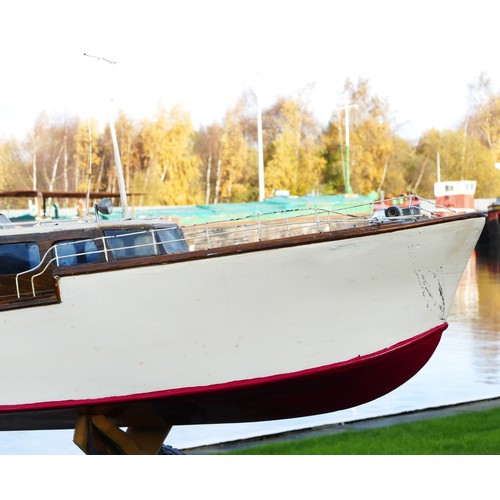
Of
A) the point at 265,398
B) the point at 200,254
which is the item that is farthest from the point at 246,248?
the point at 265,398

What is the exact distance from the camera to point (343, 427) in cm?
944

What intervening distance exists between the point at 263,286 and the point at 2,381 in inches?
80.9

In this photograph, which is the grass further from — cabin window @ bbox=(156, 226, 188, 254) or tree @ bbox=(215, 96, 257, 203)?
tree @ bbox=(215, 96, 257, 203)

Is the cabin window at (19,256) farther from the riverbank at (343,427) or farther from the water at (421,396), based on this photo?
the water at (421,396)

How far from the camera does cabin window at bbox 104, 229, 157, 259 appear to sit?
7.43 metres

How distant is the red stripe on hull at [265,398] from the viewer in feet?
23.1

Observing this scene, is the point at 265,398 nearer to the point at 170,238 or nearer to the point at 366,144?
the point at 170,238

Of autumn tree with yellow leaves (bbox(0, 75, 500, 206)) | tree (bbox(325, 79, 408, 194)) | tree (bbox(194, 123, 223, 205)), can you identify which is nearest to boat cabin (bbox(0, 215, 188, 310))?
autumn tree with yellow leaves (bbox(0, 75, 500, 206))

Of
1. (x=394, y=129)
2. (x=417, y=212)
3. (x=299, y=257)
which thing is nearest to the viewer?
(x=299, y=257)

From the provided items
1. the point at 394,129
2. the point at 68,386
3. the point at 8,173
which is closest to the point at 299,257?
the point at 68,386

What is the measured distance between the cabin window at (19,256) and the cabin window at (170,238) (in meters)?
0.93

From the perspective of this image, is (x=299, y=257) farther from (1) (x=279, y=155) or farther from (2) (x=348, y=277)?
(1) (x=279, y=155)
